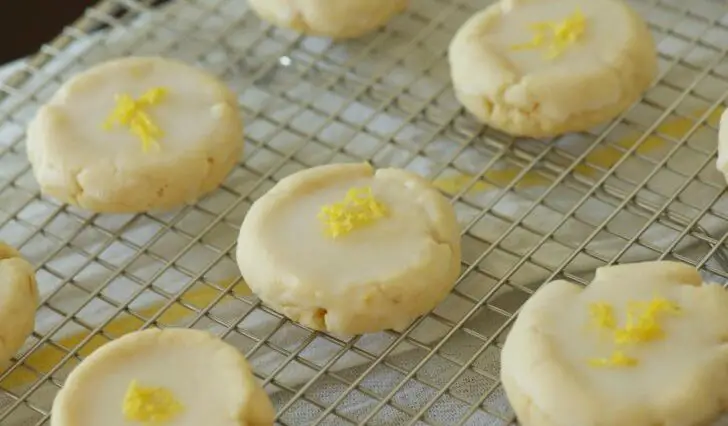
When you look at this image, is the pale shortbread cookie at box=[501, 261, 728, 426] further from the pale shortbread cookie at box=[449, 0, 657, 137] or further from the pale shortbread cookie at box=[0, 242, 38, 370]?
the pale shortbread cookie at box=[0, 242, 38, 370]

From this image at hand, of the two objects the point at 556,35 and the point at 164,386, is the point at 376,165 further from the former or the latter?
the point at 164,386

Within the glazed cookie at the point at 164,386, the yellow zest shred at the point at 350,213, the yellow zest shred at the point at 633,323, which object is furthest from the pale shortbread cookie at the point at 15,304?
the yellow zest shred at the point at 633,323

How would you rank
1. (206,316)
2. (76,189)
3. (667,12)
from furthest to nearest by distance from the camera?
1. (667,12)
2. (76,189)
3. (206,316)

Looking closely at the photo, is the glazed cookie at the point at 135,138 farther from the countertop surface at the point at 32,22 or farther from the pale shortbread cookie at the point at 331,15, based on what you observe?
the countertop surface at the point at 32,22

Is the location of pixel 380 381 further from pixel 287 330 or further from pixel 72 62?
pixel 72 62

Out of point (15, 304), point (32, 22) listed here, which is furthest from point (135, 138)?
point (32, 22)

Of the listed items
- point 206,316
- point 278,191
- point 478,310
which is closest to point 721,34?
point 478,310

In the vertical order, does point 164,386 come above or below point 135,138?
below
